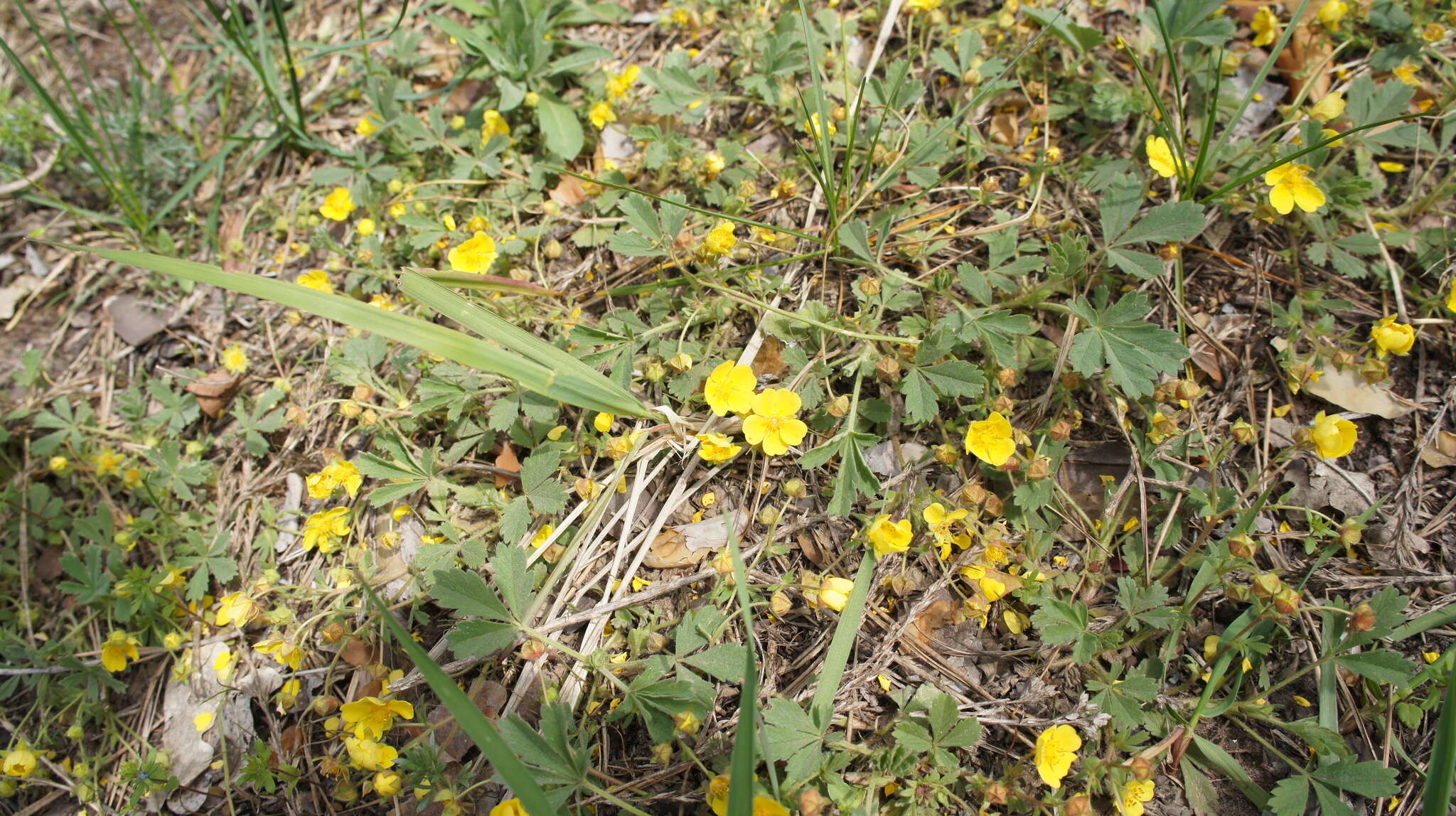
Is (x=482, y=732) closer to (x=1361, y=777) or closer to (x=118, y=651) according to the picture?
(x=118, y=651)

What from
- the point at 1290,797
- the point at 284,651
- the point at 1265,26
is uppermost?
the point at 1265,26

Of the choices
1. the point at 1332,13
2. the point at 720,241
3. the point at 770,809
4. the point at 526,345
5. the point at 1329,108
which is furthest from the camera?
the point at 1332,13

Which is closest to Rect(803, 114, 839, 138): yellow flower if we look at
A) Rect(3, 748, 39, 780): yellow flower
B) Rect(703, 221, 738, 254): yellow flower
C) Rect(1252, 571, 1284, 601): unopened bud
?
Rect(703, 221, 738, 254): yellow flower

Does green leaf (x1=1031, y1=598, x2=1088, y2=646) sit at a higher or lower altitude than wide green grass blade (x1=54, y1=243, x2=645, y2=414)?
lower

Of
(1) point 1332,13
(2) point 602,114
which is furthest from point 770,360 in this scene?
(1) point 1332,13

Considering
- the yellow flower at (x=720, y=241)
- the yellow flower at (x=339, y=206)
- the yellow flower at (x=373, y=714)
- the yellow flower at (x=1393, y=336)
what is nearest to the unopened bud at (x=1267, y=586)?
the yellow flower at (x=1393, y=336)

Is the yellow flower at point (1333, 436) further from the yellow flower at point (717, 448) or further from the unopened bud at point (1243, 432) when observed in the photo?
the yellow flower at point (717, 448)

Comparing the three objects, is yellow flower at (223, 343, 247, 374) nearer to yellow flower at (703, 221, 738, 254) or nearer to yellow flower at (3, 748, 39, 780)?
yellow flower at (3, 748, 39, 780)
